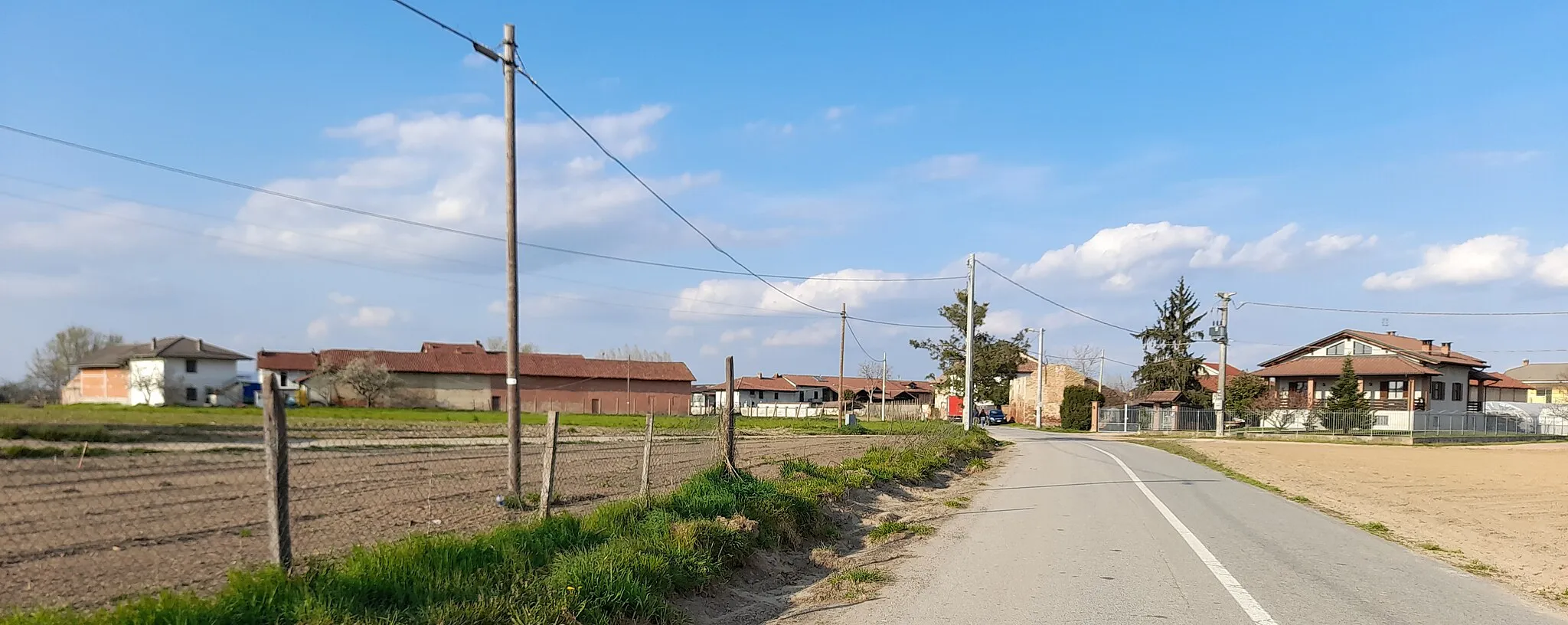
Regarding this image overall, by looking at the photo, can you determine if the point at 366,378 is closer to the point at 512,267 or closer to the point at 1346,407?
the point at 512,267

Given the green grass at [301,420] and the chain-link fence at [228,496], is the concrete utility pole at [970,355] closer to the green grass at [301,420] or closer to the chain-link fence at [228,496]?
the green grass at [301,420]

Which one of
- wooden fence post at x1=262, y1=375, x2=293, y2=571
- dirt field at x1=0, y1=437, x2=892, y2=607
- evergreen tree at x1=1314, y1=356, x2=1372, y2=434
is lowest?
evergreen tree at x1=1314, y1=356, x2=1372, y2=434

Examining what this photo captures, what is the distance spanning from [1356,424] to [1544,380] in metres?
94.5

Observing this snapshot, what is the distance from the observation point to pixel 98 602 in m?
7.23

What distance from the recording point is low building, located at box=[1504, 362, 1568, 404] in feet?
382

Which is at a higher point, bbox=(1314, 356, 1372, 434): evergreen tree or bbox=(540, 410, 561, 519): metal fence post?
bbox=(540, 410, 561, 519): metal fence post

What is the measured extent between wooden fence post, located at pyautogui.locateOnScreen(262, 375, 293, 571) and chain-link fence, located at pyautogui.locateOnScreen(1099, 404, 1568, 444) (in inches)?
2434

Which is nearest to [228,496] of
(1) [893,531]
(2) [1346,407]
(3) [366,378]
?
(1) [893,531]

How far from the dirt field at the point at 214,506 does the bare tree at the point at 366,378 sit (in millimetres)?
51417

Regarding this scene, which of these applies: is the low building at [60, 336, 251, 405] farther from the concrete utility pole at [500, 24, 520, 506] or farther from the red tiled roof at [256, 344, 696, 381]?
the concrete utility pole at [500, 24, 520, 506]

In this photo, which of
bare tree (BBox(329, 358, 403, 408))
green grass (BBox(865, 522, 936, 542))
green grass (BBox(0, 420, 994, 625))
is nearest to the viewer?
green grass (BBox(0, 420, 994, 625))

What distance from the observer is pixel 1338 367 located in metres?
71.7

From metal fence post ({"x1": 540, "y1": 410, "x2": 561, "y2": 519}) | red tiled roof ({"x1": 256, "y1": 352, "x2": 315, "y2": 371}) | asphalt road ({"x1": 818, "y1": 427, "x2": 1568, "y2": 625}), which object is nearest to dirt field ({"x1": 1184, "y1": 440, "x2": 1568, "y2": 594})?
asphalt road ({"x1": 818, "y1": 427, "x2": 1568, "y2": 625})

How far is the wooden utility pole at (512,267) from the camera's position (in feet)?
45.0
